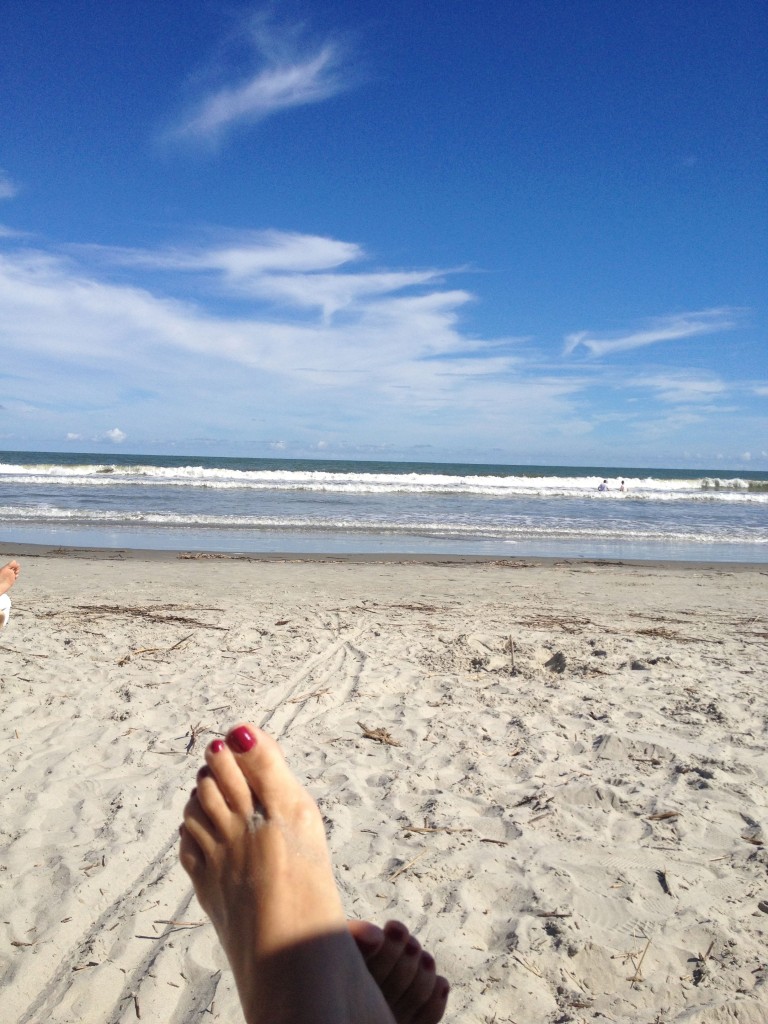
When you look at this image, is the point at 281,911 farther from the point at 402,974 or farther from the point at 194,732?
the point at 194,732

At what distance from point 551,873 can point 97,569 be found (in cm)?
715

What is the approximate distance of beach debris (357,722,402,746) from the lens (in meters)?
3.07

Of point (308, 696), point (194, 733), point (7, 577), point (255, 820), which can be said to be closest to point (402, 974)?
point (255, 820)

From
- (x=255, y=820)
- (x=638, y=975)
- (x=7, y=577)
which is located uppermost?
(x=7, y=577)

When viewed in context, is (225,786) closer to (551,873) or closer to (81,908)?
(81,908)

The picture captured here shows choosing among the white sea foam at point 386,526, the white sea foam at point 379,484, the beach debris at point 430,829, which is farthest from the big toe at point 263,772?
the white sea foam at point 379,484

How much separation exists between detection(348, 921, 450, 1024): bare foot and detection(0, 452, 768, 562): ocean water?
351 inches

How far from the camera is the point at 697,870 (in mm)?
2115

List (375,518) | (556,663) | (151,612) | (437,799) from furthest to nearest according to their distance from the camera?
(375,518) < (151,612) < (556,663) < (437,799)

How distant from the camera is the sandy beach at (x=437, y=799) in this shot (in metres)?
1.70

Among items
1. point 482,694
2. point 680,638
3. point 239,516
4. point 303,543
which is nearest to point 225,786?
point 482,694

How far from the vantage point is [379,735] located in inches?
123

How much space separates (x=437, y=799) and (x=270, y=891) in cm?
107

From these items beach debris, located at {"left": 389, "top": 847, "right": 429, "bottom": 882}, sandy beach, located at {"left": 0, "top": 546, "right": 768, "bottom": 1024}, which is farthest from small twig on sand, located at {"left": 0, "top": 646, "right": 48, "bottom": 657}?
beach debris, located at {"left": 389, "top": 847, "right": 429, "bottom": 882}
